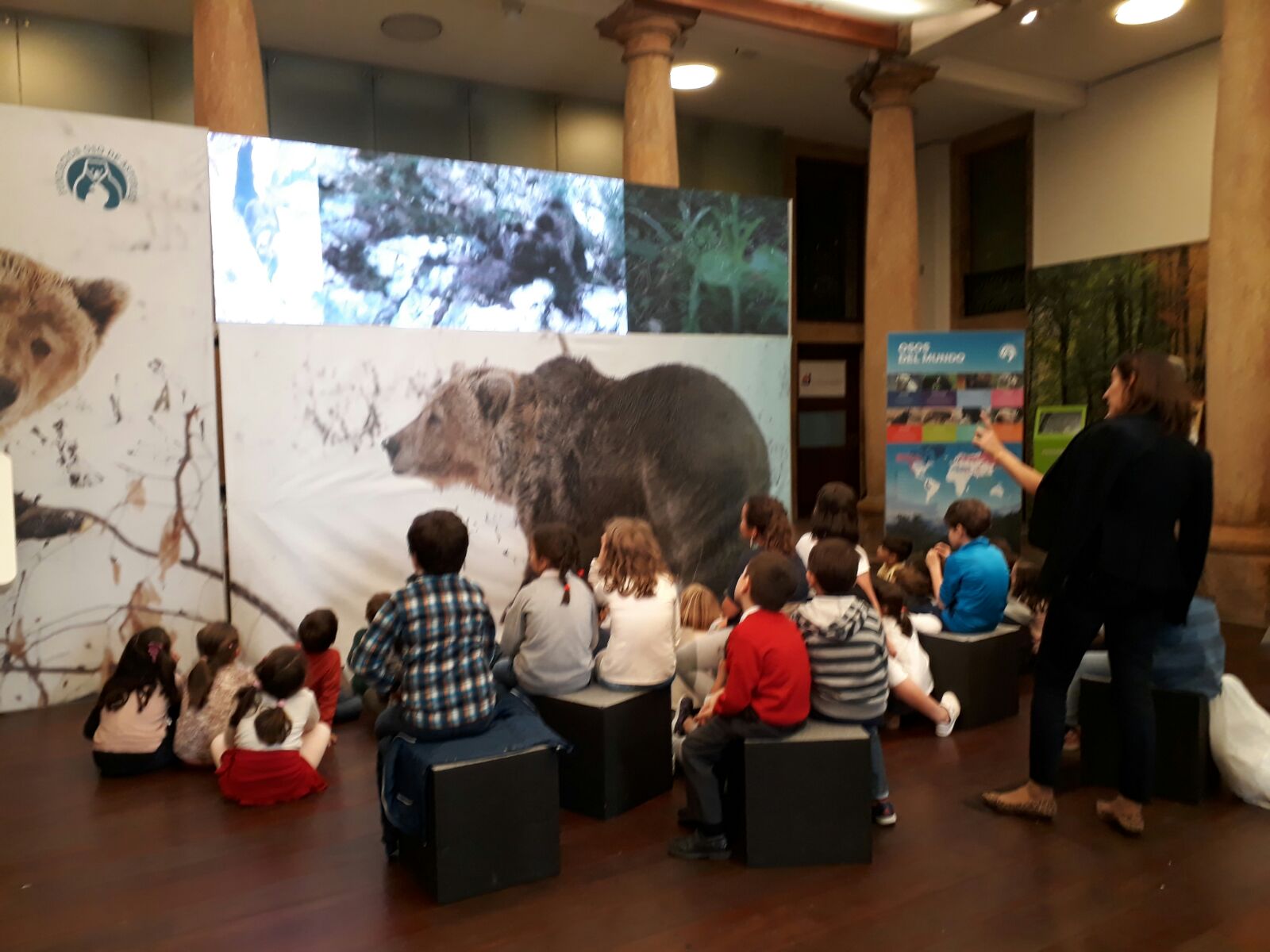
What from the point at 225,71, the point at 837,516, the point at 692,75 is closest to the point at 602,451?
the point at 837,516

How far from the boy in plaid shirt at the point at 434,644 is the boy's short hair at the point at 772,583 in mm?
877

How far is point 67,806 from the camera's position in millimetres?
3865

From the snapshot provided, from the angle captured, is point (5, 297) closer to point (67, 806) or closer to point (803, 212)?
point (67, 806)

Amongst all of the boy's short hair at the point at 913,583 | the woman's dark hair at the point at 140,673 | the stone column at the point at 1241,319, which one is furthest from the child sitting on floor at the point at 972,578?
the woman's dark hair at the point at 140,673

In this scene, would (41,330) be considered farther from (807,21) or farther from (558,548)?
(807,21)

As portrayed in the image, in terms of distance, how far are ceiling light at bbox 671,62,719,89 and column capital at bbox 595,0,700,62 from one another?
130 cm

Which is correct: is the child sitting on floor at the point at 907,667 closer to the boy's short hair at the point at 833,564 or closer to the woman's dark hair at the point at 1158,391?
the boy's short hair at the point at 833,564

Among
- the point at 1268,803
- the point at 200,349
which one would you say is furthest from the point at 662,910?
the point at 200,349

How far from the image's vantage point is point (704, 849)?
130 inches

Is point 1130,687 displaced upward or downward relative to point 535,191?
downward

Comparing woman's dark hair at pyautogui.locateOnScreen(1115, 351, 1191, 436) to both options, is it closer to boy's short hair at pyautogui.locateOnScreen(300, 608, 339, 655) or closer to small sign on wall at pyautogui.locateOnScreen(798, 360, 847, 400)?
boy's short hair at pyautogui.locateOnScreen(300, 608, 339, 655)

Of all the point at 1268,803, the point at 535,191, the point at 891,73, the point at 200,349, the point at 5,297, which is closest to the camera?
the point at 1268,803

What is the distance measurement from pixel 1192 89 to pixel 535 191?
723 centimetres

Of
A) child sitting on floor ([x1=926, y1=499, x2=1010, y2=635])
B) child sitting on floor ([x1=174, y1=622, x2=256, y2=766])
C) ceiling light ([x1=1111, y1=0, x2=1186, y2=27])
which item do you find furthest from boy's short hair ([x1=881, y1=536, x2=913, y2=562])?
ceiling light ([x1=1111, y1=0, x2=1186, y2=27])
